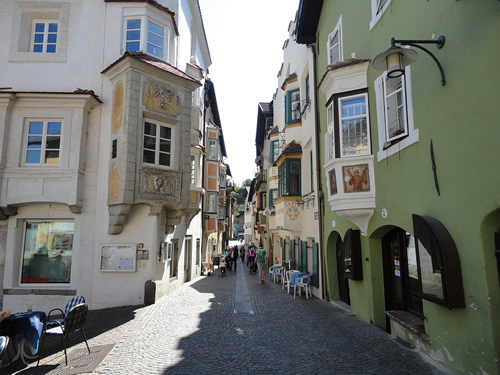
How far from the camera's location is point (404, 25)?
6.44 m

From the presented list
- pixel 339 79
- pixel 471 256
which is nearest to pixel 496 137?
pixel 471 256

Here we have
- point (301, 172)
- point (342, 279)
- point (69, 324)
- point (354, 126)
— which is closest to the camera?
point (69, 324)

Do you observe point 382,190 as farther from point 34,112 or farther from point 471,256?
point 34,112

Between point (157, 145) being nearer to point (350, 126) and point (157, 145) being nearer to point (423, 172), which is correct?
point (350, 126)

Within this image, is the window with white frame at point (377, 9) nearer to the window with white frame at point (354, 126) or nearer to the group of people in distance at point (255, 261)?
the window with white frame at point (354, 126)

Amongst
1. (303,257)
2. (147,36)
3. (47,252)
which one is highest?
(147,36)

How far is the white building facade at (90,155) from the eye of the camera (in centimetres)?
1125

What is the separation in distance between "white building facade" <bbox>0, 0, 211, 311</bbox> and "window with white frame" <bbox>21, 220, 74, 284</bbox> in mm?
34

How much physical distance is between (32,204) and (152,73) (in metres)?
6.05

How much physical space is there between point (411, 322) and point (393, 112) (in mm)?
4211

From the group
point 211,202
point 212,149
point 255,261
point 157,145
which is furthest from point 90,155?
point 255,261

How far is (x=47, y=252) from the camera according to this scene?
38.4 ft

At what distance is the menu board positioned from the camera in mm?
11312

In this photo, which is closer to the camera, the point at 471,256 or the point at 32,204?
the point at 471,256
